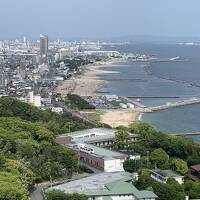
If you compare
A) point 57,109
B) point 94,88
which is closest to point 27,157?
point 57,109

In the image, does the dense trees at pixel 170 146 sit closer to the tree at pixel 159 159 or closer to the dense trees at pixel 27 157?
the tree at pixel 159 159

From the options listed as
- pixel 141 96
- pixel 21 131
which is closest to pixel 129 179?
pixel 21 131

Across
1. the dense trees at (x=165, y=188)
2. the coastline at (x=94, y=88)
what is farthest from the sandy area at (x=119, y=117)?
the dense trees at (x=165, y=188)

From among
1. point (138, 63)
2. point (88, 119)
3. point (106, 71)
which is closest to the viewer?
point (88, 119)

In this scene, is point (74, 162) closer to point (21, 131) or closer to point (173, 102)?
point (21, 131)

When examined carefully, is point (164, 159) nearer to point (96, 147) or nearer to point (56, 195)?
point (96, 147)

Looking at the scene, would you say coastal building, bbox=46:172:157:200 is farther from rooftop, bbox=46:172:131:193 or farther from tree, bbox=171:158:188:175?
tree, bbox=171:158:188:175

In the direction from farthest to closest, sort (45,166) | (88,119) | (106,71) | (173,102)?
(106,71)
(173,102)
(88,119)
(45,166)
